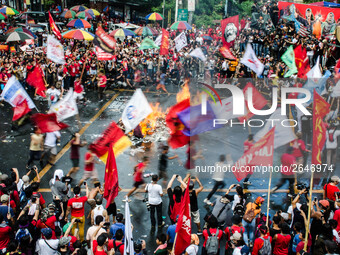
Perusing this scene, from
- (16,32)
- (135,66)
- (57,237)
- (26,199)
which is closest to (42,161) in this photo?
(26,199)

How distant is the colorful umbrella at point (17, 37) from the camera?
78.1 feet

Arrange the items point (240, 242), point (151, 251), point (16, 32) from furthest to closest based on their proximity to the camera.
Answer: point (16, 32), point (151, 251), point (240, 242)

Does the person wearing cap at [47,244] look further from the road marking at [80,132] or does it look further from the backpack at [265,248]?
the road marking at [80,132]

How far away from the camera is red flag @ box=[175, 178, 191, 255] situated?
625cm

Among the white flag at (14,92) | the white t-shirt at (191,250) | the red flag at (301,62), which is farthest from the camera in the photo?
the red flag at (301,62)

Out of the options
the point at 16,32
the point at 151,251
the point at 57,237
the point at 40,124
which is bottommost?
the point at 151,251

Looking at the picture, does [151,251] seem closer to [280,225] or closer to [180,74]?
[280,225]

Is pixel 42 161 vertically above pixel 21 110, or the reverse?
pixel 21 110

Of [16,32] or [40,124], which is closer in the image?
[40,124]

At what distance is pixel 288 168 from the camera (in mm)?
7863

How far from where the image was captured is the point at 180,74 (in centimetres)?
2364

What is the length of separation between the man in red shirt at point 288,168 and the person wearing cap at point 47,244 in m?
4.52

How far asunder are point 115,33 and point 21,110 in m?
16.9

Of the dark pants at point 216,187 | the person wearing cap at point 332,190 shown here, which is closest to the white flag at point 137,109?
the dark pants at point 216,187
